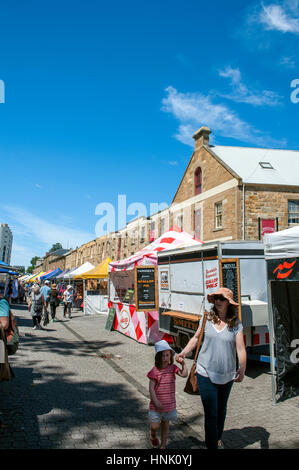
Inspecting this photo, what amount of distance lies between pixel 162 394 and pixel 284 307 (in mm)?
2899

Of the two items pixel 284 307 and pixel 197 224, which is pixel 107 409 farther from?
pixel 197 224

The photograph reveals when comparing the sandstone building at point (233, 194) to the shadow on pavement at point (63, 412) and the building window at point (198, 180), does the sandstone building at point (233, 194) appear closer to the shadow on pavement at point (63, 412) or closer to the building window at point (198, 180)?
the building window at point (198, 180)

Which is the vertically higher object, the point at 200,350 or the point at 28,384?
the point at 200,350

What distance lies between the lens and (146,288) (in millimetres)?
10742

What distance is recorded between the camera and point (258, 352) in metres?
7.39

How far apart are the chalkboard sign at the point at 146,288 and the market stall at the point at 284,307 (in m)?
5.12

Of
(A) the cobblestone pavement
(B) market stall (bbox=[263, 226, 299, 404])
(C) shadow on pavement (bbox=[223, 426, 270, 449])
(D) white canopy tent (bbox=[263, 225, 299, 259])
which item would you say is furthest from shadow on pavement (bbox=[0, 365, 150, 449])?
(D) white canopy tent (bbox=[263, 225, 299, 259])

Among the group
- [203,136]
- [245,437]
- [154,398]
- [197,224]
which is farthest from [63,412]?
[203,136]

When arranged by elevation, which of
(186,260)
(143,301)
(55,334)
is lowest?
(55,334)

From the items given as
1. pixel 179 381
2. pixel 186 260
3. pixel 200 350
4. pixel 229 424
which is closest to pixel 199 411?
pixel 229 424

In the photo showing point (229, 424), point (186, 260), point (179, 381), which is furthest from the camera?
point (186, 260)
